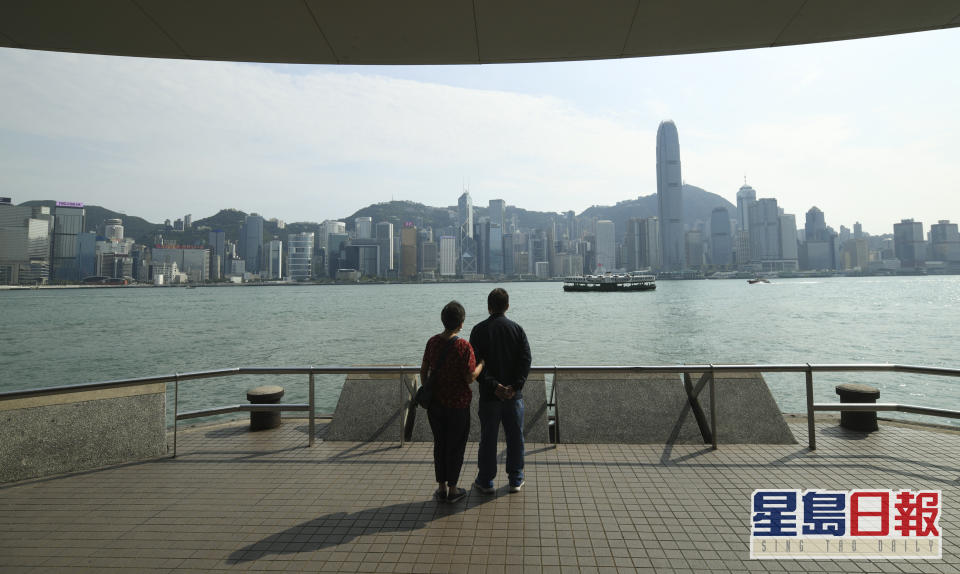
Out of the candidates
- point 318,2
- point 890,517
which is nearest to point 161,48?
point 318,2

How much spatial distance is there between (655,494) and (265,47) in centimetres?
517

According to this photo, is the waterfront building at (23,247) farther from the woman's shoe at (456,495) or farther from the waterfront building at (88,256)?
the woman's shoe at (456,495)

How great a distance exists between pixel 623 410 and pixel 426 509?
3.02 m

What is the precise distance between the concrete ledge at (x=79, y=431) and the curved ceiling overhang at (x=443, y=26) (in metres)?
3.70

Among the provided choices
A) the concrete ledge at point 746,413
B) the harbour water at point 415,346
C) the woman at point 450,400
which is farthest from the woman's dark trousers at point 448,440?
the harbour water at point 415,346

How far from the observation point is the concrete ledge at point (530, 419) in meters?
5.97

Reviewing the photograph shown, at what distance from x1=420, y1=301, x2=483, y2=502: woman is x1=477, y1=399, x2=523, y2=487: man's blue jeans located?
262 mm

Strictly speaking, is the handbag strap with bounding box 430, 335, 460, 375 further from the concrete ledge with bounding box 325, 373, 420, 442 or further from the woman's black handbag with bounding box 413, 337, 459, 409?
the concrete ledge with bounding box 325, 373, 420, 442

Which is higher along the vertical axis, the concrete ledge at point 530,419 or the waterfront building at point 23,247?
the waterfront building at point 23,247

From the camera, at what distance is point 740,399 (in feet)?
19.7

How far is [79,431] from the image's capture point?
5.16 metres

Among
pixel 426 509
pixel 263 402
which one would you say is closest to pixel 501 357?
pixel 426 509

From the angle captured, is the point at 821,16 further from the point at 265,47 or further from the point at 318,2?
the point at 265,47

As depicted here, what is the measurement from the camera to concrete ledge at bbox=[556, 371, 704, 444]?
5.84 m
